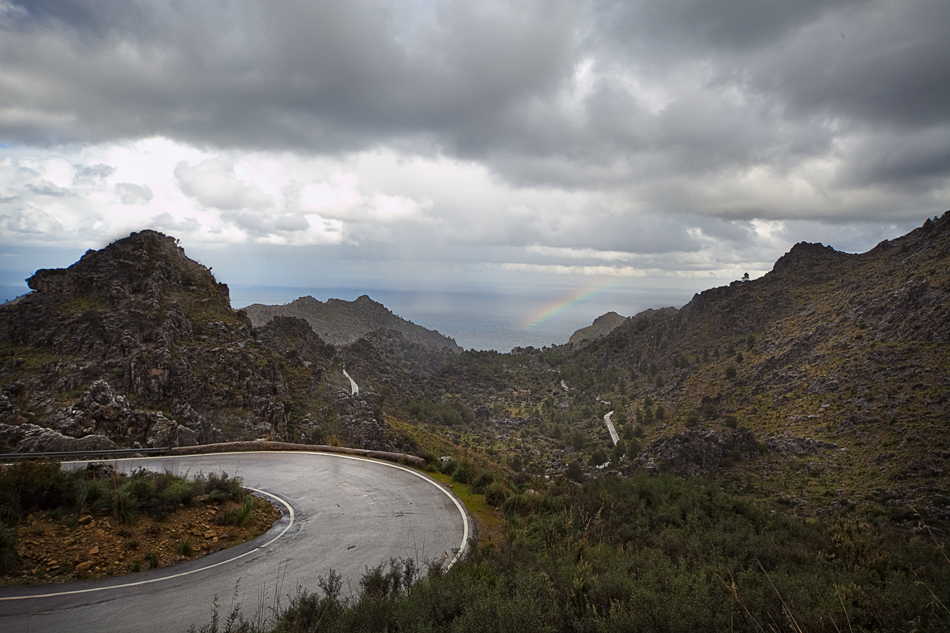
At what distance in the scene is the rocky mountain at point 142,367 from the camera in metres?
20.9

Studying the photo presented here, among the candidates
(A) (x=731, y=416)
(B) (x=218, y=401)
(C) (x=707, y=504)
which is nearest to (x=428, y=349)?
(A) (x=731, y=416)

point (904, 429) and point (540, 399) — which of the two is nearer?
point (904, 429)

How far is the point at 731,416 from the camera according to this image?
48.2 meters

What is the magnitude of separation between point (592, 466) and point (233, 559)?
46.1m

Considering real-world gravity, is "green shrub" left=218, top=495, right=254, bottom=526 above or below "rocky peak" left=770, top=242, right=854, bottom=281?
below

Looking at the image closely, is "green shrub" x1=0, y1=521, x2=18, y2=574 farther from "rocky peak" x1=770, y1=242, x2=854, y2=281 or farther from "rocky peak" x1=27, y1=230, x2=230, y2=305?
"rocky peak" x1=770, y1=242, x2=854, y2=281

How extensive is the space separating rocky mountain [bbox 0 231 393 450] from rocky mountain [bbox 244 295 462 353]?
6558 cm

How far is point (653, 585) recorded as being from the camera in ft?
Result: 21.6

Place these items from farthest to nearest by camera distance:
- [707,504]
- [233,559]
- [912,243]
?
1. [912,243]
2. [707,504]
3. [233,559]

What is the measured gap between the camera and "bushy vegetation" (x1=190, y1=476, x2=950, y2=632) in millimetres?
5488

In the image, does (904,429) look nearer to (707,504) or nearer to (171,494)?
(707,504)

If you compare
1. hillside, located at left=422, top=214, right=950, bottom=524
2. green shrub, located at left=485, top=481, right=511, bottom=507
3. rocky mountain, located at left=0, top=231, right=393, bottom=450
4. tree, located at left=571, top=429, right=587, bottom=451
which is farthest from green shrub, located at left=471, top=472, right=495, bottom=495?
tree, located at left=571, top=429, right=587, bottom=451

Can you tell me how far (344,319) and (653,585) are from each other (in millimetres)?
133965

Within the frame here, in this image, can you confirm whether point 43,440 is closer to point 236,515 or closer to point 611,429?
point 236,515
